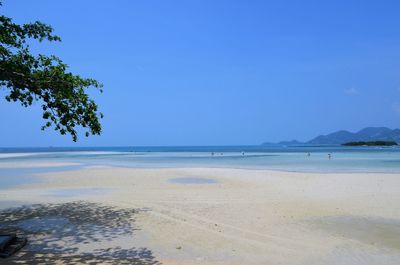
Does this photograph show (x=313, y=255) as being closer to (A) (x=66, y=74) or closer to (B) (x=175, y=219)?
(B) (x=175, y=219)

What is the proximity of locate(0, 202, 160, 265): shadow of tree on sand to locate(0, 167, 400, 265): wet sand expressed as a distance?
0.08 feet

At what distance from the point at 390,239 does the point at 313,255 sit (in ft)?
9.02

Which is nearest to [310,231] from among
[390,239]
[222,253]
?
[390,239]

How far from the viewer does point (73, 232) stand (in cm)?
1056

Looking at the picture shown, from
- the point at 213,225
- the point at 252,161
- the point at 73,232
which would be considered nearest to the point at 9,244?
the point at 73,232

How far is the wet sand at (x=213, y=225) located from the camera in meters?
8.55

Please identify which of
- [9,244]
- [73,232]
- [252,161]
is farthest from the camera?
[252,161]

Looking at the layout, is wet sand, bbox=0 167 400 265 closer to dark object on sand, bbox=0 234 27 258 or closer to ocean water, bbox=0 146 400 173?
dark object on sand, bbox=0 234 27 258

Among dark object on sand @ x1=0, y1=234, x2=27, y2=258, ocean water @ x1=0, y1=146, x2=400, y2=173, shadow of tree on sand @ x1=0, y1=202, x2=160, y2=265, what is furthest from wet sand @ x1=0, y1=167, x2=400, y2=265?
ocean water @ x1=0, y1=146, x2=400, y2=173

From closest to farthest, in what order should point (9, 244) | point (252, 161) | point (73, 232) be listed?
1. point (9, 244)
2. point (73, 232)
3. point (252, 161)

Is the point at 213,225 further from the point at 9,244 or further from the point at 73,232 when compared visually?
the point at 9,244

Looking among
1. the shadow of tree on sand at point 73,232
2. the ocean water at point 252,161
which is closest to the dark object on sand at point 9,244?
the shadow of tree on sand at point 73,232

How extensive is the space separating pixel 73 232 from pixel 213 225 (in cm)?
401

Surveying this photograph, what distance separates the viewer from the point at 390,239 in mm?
9875
